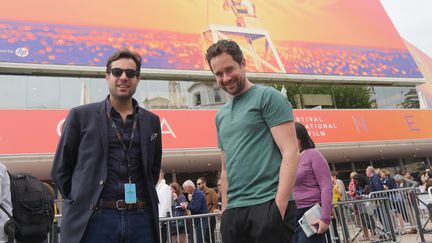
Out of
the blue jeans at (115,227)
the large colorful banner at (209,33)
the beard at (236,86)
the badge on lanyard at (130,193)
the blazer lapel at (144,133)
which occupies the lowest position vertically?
the blue jeans at (115,227)

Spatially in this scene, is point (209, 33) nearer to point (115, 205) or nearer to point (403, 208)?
point (403, 208)

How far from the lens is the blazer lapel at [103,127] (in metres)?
2.22

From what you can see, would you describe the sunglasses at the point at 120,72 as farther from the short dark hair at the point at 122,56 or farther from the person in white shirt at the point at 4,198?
the person in white shirt at the point at 4,198

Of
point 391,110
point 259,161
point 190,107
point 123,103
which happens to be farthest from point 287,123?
point 391,110

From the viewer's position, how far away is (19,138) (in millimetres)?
11891

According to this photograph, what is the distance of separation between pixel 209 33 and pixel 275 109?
1568 cm

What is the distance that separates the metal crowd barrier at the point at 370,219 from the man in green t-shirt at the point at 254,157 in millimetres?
3848

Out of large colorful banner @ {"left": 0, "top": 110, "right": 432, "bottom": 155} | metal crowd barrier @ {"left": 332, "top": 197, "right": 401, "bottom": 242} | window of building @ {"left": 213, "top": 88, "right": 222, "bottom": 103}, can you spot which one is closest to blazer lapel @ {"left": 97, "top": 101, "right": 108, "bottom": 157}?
metal crowd barrier @ {"left": 332, "top": 197, "right": 401, "bottom": 242}

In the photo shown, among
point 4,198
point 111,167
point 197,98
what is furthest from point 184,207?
point 197,98

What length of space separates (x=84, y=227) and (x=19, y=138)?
11.2 metres

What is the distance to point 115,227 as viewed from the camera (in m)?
2.11

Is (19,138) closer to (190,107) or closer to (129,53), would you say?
(190,107)

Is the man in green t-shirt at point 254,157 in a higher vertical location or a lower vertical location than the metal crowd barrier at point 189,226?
higher

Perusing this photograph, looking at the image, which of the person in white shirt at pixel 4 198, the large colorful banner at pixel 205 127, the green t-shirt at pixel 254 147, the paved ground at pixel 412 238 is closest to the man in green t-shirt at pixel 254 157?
the green t-shirt at pixel 254 147
